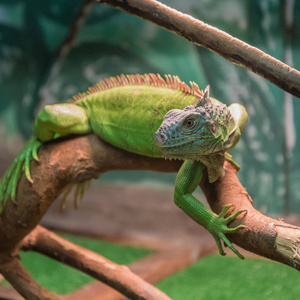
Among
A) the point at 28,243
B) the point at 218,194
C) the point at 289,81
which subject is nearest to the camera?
the point at 289,81

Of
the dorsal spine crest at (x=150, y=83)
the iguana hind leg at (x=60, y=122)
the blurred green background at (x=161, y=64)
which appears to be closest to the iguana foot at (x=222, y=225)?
the dorsal spine crest at (x=150, y=83)

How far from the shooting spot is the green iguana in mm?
2307

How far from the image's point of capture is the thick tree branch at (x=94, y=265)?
10.7 ft

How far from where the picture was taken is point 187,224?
6.88 meters

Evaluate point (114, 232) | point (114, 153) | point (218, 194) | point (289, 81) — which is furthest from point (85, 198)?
point (289, 81)

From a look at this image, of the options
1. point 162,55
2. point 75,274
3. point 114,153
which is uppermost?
point 162,55

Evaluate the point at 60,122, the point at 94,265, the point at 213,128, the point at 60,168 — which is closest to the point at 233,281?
the point at 94,265

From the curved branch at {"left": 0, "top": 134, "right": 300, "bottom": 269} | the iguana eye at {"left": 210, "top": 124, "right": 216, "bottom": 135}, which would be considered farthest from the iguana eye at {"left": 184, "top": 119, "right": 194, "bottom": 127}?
the curved branch at {"left": 0, "top": 134, "right": 300, "bottom": 269}

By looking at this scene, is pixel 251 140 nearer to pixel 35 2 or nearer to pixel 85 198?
pixel 85 198

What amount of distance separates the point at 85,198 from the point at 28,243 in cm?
365

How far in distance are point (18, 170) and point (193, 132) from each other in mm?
1560

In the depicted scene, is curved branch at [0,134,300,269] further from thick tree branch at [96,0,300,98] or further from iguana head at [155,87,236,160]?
thick tree branch at [96,0,300,98]

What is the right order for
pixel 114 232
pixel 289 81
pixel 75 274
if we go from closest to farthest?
pixel 289 81
pixel 75 274
pixel 114 232

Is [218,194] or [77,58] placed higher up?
[77,58]
